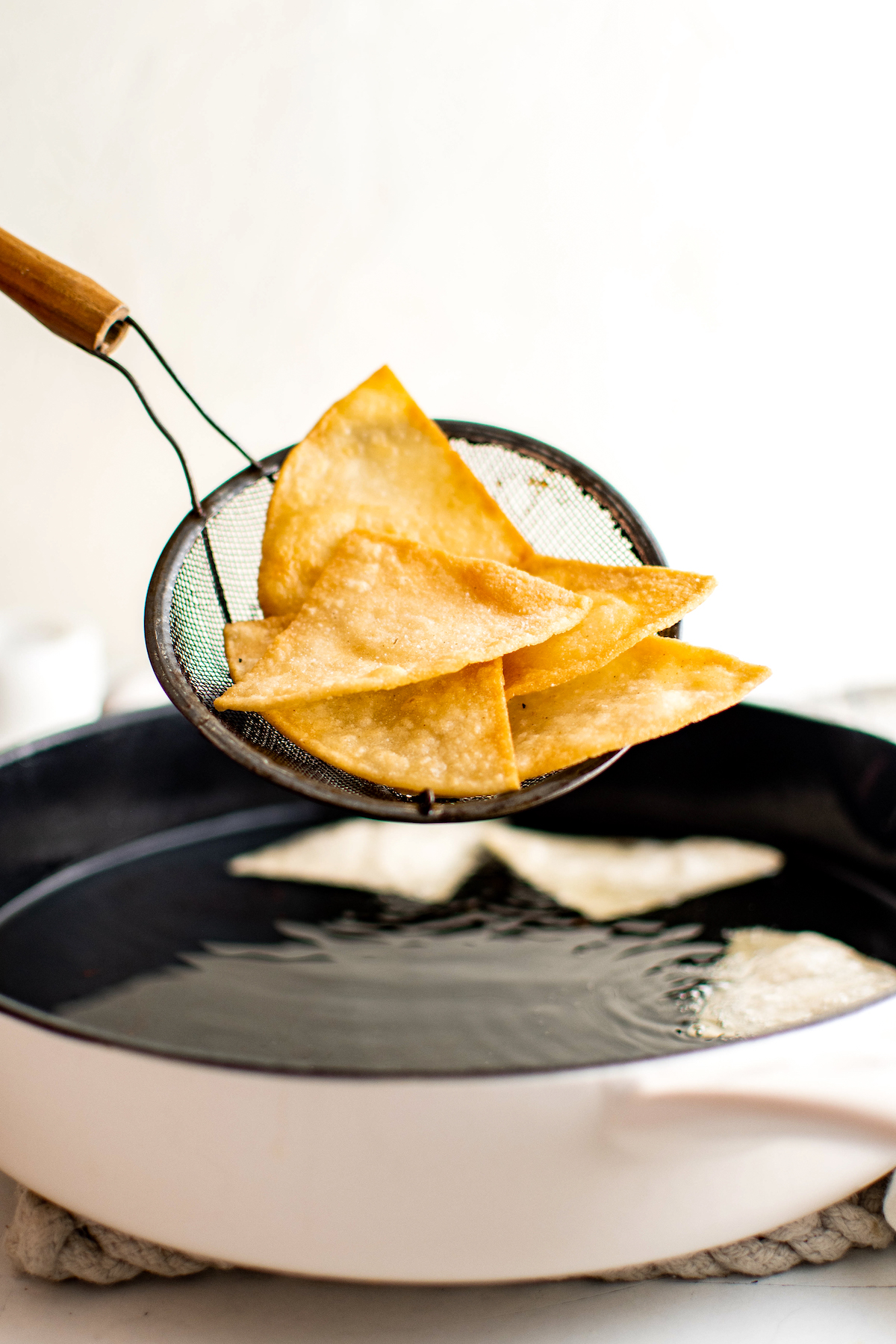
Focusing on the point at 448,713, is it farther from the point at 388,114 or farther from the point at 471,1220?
the point at 388,114

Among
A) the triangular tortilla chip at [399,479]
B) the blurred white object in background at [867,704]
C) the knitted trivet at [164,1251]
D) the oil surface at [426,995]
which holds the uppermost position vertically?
the triangular tortilla chip at [399,479]

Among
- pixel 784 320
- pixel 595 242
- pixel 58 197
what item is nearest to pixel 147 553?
pixel 58 197

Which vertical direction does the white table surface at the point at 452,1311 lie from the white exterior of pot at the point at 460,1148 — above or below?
below

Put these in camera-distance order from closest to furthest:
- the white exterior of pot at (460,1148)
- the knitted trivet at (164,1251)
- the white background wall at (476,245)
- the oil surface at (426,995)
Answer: the white exterior of pot at (460,1148), the knitted trivet at (164,1251), the oil surface at (426,995), the white background wall at (476,245)

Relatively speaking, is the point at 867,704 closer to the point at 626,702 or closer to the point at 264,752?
the point at 626,702

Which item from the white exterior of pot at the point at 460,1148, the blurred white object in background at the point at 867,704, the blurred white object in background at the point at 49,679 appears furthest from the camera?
the blurred white object in background at the point at 867,704

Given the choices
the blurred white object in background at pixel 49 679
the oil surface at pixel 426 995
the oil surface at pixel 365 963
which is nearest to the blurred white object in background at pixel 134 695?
the blurred white object in background at pixel 49 679

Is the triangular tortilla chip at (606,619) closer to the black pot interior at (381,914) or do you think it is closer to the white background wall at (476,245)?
the black pot interior at (381,914)

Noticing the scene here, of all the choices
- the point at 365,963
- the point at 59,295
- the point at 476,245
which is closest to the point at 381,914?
the point at 365,963
